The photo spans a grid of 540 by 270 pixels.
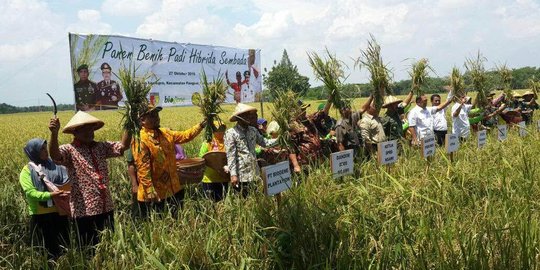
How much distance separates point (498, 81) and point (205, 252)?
25.5 feet

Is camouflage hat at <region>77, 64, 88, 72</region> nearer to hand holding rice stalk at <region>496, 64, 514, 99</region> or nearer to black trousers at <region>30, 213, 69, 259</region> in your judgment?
A: black trousers at <region>30, 213, 69, 259</region>

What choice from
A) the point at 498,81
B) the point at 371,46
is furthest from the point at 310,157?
the point at 498,81

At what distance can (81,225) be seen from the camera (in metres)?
3.20

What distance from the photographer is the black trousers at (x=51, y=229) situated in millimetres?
3389

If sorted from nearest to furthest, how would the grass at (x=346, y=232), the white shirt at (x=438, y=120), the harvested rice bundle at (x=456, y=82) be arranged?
the grass at (x=346, y=232)
the harvested rice bundle at (x=456, y=82)
the white shirt at (x=438, y=120)

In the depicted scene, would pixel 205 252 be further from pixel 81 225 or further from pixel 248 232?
pixel 81 225

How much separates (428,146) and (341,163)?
1.23m

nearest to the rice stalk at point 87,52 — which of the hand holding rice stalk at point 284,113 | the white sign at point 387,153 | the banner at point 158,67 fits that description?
the banner at point 158,67

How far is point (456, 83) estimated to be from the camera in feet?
21.7

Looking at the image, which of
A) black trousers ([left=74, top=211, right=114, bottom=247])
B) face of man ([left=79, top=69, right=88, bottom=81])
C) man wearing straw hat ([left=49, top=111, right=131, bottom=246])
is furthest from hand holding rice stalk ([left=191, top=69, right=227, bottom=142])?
face of man ([left=79, top=69, right=88, bottom=81])

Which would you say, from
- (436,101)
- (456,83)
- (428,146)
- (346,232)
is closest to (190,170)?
(346,232)

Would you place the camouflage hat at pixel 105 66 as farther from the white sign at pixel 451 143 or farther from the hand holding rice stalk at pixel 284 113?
the white sign at pixel 451 143

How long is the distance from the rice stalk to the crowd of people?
1529mm

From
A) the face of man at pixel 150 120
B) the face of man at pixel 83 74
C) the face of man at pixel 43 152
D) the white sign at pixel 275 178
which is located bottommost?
the white sign at pixel 275 178
